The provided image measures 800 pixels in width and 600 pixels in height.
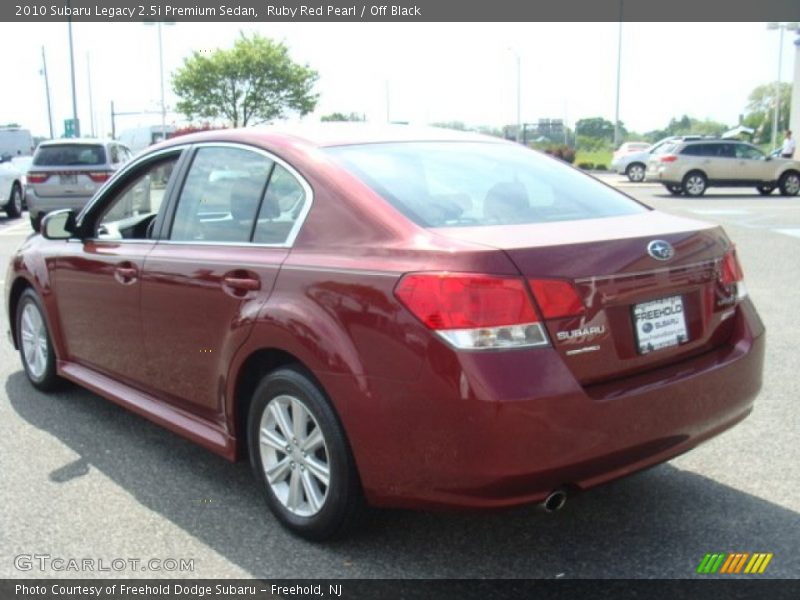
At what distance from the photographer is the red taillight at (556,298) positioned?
2.78 metres

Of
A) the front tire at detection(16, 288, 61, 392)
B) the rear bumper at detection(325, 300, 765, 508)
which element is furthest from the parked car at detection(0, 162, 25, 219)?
the rear bumper at detection(325, 300, 765, 508)

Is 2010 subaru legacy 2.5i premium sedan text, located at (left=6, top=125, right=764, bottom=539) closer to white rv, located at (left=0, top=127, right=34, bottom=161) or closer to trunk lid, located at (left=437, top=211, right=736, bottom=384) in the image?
trunk lid, located at (left=437, top=211, right=736, bottom=384)

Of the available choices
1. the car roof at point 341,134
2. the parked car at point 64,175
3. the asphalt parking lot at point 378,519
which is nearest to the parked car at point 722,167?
the parked car at point 64,175

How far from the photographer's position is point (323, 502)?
10.6 ft

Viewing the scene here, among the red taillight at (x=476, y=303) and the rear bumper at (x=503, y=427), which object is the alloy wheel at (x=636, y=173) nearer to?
the rear bumper at (x=503, y=427)

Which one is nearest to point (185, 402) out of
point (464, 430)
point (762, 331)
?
point (464, 430)

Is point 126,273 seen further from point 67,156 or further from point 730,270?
point 67,156

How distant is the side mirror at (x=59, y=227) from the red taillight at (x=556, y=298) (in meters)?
3.13

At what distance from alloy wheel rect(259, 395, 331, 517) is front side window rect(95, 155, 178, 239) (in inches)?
61.2

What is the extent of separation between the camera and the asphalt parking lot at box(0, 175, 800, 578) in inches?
126

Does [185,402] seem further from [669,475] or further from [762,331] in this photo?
[762,331]

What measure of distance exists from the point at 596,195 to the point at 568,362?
1.29 metres

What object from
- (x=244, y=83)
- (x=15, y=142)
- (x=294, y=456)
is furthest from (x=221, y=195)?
(x=244, y=83)

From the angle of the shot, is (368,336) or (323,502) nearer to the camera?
(368,336)
